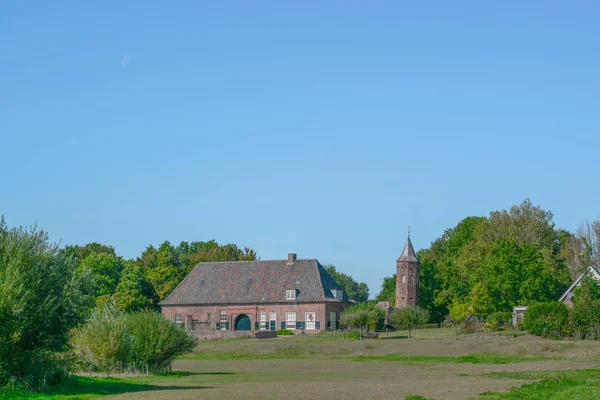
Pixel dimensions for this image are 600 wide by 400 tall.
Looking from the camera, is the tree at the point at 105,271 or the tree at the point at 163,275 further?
the tree at the point at 163,275

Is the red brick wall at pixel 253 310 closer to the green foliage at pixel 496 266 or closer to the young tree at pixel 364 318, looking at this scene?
the young tree at pixel 364 318

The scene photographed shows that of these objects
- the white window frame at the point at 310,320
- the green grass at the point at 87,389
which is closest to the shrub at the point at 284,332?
the white window frame at the point at 310,320

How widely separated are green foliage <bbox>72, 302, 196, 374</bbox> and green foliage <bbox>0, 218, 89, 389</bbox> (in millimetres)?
5957

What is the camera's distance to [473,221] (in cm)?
12306

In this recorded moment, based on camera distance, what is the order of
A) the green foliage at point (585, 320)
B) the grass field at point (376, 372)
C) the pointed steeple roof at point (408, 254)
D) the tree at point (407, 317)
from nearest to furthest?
the grass field at point (376, 372) < the green foliage at point (585, 320) < the tree at point (407, 317) < the pointed steeple roof at point (408, 254)

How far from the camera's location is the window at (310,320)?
3497 inches

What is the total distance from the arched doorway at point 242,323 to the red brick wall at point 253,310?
23.4 inches

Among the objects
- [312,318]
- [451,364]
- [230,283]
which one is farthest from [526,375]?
[230,283]

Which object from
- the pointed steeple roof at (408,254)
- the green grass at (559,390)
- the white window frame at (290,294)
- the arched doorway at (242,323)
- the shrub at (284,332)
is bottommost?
the green grass at (559,390)

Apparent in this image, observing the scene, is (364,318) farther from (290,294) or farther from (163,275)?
(163,275)

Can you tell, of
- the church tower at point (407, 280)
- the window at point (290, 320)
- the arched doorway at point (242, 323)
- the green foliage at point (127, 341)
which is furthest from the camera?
the church tower at point (407, 280)

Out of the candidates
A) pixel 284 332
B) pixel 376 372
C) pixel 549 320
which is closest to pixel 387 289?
pixel 284 332

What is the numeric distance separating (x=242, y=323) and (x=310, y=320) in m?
8.35

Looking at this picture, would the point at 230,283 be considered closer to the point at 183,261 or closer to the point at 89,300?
the point at 183,261
